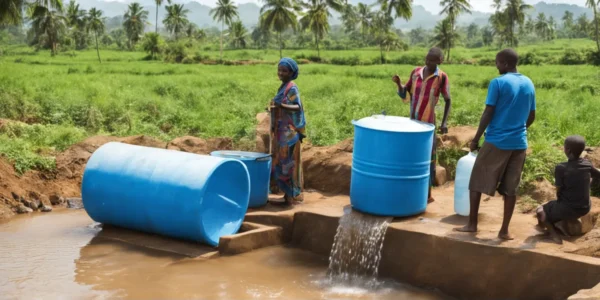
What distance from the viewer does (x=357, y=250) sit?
579 centimetres

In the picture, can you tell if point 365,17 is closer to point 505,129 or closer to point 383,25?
point 383,25

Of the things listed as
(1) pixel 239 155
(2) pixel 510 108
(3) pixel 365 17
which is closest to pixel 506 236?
(2) pixel 510 108

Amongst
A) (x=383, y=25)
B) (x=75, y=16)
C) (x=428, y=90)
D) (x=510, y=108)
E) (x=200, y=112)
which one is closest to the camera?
(x=510, y=108)

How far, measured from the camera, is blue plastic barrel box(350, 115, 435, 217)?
18.7 feet

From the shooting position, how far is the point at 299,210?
650cm

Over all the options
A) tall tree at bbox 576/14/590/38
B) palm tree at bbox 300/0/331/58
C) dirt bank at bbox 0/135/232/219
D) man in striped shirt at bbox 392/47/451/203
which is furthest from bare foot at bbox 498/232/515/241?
tall tree at bbox 576/14/590/38

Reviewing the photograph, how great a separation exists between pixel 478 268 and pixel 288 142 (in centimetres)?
246

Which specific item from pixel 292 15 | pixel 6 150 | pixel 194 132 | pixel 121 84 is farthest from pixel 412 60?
pixel 6 150

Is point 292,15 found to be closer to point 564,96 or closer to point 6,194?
point 564,96

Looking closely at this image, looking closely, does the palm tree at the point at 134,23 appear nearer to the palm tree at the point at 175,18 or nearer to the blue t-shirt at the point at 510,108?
the palm tree at the point at 175,18

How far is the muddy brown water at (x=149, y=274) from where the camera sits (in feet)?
16.4

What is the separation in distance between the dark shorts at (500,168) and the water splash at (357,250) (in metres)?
1.01

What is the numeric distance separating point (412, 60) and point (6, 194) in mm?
33383

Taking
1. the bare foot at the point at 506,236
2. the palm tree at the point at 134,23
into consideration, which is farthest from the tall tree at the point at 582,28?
the bare foot at the point at 506,236
